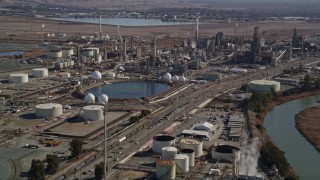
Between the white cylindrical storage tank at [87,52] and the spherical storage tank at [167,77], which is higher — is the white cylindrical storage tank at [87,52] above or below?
above

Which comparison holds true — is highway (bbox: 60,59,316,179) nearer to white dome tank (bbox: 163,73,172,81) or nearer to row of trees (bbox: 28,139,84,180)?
row of trees (bbox: 28,139,84,180)

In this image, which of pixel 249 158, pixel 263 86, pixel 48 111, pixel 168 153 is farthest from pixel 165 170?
pixel 263 86

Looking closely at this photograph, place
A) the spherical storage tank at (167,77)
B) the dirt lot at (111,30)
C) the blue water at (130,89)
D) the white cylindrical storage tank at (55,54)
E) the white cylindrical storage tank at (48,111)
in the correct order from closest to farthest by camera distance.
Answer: the white cylindrical storage tank at (48,111)
the blue water at (130,89)
the spherical storage tank at (167,77)
the white cylindrical storage tank at (55,54)
the dirt lot at (111,30)

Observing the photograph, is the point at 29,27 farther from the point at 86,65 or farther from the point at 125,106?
the point at 125,106

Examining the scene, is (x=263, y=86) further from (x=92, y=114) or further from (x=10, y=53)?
(x=10, y=53)

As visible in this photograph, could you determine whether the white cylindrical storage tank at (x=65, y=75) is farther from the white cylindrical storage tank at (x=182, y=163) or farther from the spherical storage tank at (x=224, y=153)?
the white cylindrical storage tank at (x=182, y=163)

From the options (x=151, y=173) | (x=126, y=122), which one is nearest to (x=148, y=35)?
(x=126, y=122)

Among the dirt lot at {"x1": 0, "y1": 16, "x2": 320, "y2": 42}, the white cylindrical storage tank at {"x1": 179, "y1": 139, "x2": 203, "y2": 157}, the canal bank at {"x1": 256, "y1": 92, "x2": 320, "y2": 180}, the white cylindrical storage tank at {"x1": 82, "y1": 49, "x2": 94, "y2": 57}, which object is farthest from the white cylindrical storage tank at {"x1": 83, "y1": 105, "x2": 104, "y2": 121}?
the dirt lot at {"x1": 0, "y1": 16, "x2": 320, "y2": 42}

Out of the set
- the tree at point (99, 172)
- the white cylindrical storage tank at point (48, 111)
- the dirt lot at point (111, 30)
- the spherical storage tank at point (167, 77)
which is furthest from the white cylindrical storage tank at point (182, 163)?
the dirt lot at point (111, 30)

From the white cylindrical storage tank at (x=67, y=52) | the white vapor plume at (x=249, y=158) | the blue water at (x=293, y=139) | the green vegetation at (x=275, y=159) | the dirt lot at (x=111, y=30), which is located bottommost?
the blue water at (x=293, y=139)
